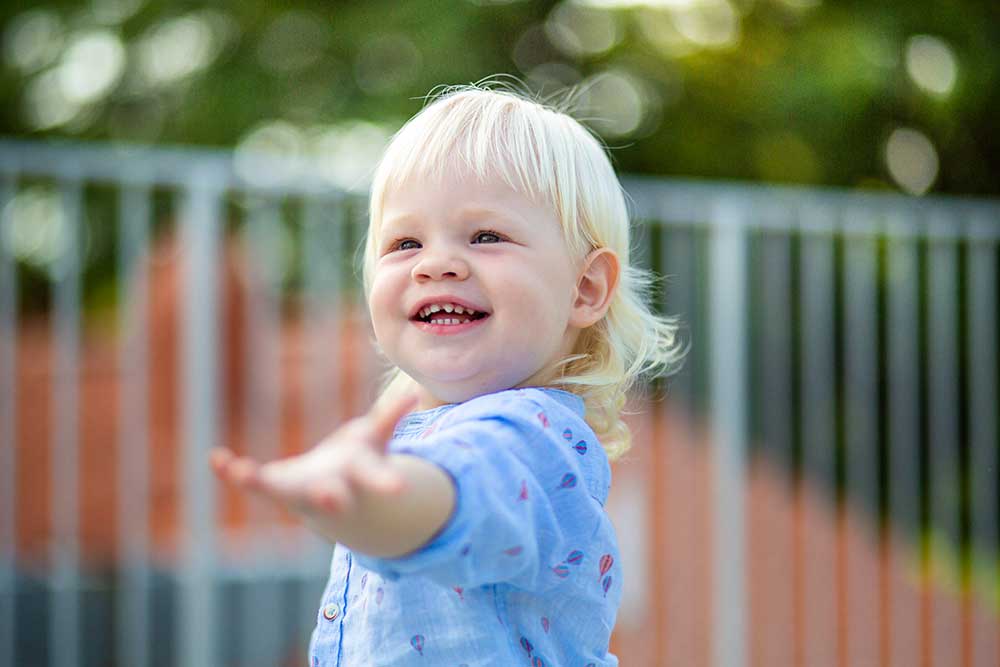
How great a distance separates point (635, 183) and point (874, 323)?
1.23 m

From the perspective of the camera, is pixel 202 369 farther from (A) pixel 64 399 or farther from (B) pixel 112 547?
(B) pixel 112 547

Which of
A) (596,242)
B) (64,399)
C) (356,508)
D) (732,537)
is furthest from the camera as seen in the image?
(732,537)

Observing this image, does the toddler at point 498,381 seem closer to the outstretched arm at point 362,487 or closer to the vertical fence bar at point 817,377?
the outstretched arm at point 362,487

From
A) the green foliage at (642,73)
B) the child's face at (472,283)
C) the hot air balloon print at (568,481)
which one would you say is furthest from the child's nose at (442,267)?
the green foliage at (642,73)

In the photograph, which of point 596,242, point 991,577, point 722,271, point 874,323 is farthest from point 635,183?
point 596,242

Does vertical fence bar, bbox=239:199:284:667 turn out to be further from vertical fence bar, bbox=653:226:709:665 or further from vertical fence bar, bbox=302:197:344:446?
vertical fence bar, bbox=653:226:709:665

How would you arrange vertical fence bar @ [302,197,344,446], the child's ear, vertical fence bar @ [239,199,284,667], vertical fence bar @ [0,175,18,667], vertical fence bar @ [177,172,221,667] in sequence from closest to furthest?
the child's ear → vertical fence bar @ [0,175,18,667] → vertical fence bar @ [177,172,221,667] → vertical fence bar @ [239,199,284,667] → vertical fence bar @ [302,197,344,446]

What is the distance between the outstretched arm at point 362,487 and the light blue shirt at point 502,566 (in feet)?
0.13

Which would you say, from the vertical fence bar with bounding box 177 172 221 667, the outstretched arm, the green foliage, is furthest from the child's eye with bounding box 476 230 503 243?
the green foliage

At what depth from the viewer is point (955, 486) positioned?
5137 mm

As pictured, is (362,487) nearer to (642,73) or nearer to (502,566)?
(502,566)

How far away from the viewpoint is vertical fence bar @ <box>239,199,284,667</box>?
427cm

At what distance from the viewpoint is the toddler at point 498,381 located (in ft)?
3.73

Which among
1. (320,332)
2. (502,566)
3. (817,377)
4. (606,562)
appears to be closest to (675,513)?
(817,377)
